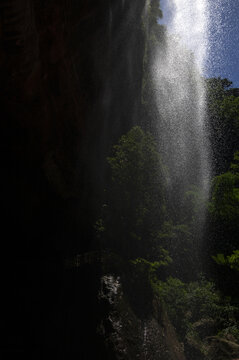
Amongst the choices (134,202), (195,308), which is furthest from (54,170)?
(195,308)

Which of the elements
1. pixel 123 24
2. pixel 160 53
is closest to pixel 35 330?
pixel 123 24

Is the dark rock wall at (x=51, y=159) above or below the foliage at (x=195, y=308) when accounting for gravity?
above

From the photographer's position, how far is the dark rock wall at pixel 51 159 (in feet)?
16.1

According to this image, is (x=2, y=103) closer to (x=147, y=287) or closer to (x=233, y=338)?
(x=147, y=287)

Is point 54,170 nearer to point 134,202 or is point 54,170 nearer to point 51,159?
point 51,159

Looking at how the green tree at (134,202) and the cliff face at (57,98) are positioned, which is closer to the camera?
the cliff face at (57,98)

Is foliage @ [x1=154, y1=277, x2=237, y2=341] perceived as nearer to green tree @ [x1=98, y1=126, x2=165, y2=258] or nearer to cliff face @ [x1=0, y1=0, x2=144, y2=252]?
green tree @ [x1=98, y1=126, x2=165, y2=258]

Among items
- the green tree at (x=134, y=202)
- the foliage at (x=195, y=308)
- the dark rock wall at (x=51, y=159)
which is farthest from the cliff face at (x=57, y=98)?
the foliage at (x=195, y=308)

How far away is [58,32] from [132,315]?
720 cm

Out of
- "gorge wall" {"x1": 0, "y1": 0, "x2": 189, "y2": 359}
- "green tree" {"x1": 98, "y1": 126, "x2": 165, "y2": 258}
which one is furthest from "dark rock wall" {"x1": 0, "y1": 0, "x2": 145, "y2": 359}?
"green tree" {"x1": 98, "y1": 126, "x2": 165, "y2": 258}

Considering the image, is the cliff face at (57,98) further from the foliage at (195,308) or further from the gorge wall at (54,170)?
the foliage at (195,308)

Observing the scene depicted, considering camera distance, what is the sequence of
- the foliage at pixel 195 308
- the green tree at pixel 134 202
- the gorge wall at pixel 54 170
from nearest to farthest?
the gorge wall at pixel 54 170, the green tree at pixel 134 202, the foliage at pixel 195 308

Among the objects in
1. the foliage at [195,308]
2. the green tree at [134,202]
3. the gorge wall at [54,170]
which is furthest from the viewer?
the foliage at [195,308]

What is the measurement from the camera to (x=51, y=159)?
7.63m
